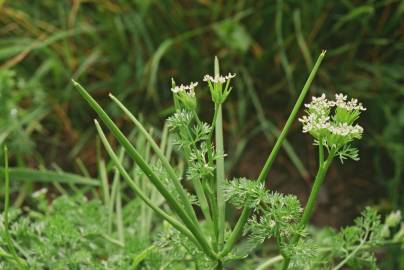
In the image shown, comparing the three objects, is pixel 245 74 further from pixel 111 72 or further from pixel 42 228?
pixel 42 228

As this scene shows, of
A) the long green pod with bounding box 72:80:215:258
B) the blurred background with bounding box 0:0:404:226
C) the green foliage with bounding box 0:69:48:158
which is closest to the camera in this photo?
the long green pod with bounding box 72:80:215:258

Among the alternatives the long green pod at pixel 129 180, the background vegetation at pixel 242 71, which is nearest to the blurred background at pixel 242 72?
the background vegetation at pixel 242 71

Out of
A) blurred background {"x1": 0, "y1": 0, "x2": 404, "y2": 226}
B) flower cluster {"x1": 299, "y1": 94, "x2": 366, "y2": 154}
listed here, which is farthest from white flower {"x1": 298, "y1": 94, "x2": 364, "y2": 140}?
blurred background {"x1": 0, "y1": 0, "x2": 404, "y2": 226}

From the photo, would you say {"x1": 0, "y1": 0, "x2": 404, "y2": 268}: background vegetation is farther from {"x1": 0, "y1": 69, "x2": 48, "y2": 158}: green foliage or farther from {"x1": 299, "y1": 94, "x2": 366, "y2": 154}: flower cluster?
{"x1": 299, "y1": 94, "x2": 366, "y2": 154}: flower cluster

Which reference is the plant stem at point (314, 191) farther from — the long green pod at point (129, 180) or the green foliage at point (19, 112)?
the green foliage at point (19, 112)

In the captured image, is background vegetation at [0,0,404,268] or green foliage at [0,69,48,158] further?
background vegetation at [0,0,404,268]

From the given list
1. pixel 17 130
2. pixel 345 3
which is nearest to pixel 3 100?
pixel 17 130
